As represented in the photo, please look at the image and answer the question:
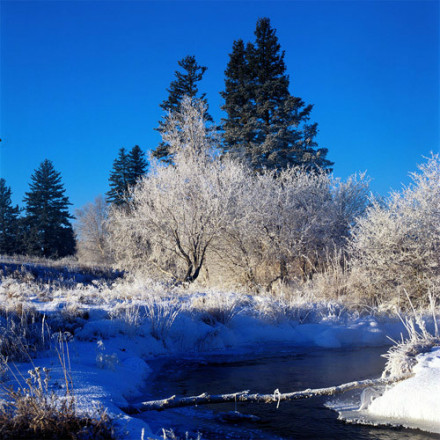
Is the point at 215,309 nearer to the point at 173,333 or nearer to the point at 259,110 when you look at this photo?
the point at 173,333

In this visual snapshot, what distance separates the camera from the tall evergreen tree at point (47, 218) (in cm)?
3484

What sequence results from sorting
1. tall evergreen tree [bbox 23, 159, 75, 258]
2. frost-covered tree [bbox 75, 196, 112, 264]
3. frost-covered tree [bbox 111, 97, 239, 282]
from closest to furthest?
frost-covered tree [bbox 111, 97, 239, 282], tall evergreen tree [bbox 23, 159, 75, 258], frost-covered tree [bbox 75, 196, 112, 264]

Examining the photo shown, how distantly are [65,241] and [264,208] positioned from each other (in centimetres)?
2491

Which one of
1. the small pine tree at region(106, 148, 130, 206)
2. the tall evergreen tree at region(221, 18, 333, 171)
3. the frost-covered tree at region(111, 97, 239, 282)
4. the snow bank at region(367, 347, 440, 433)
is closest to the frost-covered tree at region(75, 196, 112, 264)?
the small pine tree at region(106, 148, 130, 206)

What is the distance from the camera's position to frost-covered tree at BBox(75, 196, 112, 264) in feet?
143

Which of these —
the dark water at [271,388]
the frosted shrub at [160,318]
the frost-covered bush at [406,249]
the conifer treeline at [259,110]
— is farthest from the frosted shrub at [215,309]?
the conifer treeline at [259,110]

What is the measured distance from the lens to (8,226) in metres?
37.7

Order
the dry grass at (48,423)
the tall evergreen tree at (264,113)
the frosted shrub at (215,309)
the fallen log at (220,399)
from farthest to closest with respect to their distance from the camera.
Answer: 1. the tall evergreen tree at (264,113)
2. the frosted shrub at (215,309)
3. the fallen log at (220,399)
4. the dry grass at (48,423)

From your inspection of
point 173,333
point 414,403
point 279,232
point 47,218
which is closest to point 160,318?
point 173,333

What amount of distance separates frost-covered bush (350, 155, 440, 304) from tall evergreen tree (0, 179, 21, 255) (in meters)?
32.0

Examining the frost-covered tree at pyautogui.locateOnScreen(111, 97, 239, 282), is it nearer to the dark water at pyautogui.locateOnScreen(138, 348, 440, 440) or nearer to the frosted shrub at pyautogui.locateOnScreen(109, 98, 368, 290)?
the frosted shrub at pyautogui.locateOnScreen(109, 98, 368, 290)

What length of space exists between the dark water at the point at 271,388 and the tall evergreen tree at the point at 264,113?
685 inches

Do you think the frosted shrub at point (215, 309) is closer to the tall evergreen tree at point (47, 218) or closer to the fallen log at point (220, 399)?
the fallen log at point (220, 399)

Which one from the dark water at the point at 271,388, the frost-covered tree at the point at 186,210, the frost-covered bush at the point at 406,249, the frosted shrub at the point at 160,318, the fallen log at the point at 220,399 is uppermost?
the frost-covered tree at the point at 186,210
